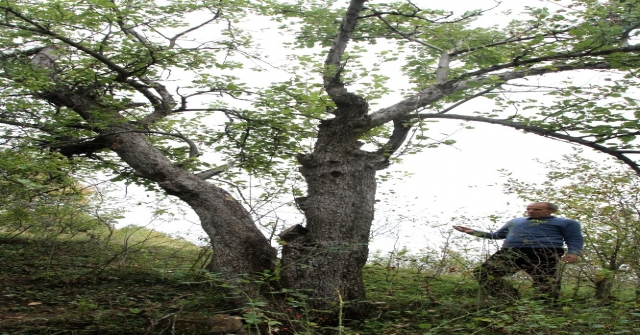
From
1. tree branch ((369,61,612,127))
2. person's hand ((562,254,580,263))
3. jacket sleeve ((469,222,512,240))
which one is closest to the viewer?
person's hand ((562,254,580,263))

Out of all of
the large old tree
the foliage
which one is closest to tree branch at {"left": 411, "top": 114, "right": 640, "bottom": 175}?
the large old tree

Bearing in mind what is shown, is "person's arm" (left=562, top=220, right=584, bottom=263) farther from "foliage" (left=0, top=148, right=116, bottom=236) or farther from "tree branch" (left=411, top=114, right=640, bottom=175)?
"foliage" (left=0, top=148, right=116, bottom=236)

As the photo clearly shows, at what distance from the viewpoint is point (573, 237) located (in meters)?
5.67

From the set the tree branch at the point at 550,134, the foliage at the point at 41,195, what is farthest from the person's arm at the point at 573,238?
the foliage at the point at 41,195

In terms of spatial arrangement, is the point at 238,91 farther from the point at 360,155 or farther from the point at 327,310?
the point at 327,310

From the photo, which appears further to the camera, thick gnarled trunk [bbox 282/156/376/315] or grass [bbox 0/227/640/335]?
thick gnarled trunk [bbox 282/156/376/315]

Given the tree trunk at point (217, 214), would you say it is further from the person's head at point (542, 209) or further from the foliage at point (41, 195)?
the person's head at point (542, 209)

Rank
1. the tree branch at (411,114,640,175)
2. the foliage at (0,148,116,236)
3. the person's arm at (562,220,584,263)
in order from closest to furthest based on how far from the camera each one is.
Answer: the person's arm at (562,220,584,263) → the foliage at (0,148,116,236) → the tree branch at (411,114,640,175)

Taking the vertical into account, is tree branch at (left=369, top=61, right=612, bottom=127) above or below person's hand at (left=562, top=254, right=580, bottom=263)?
above

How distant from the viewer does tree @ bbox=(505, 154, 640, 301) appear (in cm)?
519

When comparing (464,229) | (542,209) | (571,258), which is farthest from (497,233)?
(571,258)

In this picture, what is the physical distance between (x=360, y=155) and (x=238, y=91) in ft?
6.59

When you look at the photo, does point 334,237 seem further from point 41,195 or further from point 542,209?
point 41,195

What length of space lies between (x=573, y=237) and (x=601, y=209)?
1304mm
